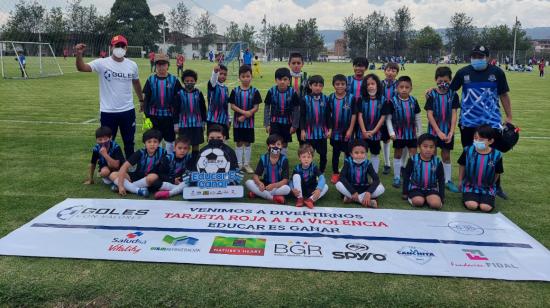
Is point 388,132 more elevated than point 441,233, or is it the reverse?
point 388,132

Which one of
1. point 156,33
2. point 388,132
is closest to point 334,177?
point 388,132

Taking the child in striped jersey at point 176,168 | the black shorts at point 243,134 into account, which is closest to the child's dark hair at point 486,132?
the black shorts at point 243,134

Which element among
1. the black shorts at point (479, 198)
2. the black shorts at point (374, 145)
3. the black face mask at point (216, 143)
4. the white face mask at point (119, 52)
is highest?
the white face mask at point (119, 52)

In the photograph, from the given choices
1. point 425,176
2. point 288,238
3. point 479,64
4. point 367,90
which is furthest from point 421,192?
point 288,238

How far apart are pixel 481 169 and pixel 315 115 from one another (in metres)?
2.28

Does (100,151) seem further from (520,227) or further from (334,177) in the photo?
(520,227)

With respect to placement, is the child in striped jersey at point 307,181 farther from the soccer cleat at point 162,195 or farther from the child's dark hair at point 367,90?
the soccer cleat at point 162,195

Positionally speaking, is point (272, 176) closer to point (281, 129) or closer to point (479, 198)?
point (281, 129)

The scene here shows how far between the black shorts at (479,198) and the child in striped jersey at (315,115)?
78.5 inches

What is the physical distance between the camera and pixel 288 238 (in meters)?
4.24

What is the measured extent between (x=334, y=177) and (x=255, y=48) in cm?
7603

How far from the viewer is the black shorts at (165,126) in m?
6.53

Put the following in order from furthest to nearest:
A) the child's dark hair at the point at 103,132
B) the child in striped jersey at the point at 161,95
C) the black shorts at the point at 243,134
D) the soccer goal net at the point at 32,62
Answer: the soccer goal net at the point at 32,62 → the black shorts at the point at 243,134 → the child in striped jersey at the point at 161,95 → the child's dark hair at the point at 103,132

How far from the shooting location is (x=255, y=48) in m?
79.7
